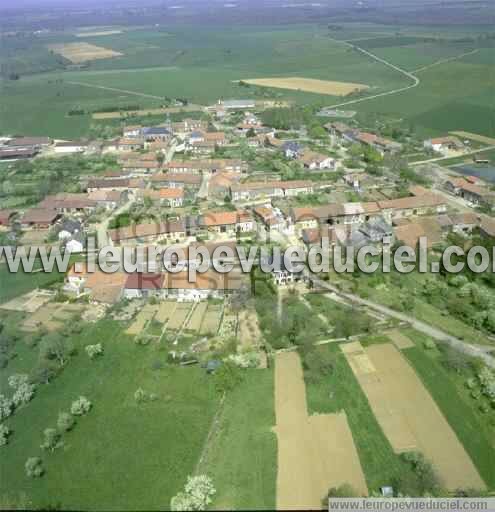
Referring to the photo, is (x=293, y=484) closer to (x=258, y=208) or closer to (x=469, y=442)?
(x=469, y=442)

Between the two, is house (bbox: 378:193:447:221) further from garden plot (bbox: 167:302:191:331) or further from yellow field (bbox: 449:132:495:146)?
yellow field (bbox: 449:132:495:146)

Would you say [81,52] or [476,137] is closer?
[476,137]

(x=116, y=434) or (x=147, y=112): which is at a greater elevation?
(x=147, y=112)

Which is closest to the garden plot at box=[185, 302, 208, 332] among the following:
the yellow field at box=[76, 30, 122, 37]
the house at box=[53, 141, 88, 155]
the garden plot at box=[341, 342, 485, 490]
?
the garden plot at box=[341, 342, 485, 490]

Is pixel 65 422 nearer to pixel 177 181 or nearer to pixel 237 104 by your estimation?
pixel 177 181

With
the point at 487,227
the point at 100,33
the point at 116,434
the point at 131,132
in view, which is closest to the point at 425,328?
the point at 487,227

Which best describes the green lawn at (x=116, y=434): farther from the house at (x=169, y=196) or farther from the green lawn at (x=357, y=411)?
the house at (x=169, y=196)

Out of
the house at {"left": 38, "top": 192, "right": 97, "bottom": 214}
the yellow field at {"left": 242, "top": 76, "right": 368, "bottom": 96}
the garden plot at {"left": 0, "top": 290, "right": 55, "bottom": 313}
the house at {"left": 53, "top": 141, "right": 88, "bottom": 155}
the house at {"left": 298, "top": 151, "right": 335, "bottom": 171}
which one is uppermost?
the yellow field at {"left": 242, "top": 76, "right": 368, "bottom": 96}

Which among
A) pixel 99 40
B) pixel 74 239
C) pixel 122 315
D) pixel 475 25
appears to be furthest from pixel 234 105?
pixel 475 25

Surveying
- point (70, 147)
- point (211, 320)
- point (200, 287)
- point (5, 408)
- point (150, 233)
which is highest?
point (70, 147)
